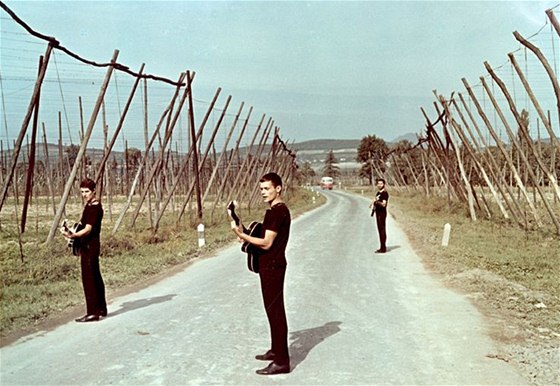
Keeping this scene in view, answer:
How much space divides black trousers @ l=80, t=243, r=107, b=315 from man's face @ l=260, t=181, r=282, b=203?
3.15 m

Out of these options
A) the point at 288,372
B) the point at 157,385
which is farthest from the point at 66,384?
the point at 288,372

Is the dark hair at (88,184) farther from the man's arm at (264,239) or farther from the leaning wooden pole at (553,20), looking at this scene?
the leaning wooden pole at (553,20)

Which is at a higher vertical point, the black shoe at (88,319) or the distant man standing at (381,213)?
the distant man standing at (381,213)

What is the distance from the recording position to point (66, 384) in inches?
194

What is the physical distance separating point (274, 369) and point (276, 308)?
539mm

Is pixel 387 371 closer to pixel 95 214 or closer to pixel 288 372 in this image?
pixel 288 372

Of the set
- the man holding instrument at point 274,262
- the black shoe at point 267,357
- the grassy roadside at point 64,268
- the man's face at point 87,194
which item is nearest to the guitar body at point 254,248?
the man holding instrument at point 274,262

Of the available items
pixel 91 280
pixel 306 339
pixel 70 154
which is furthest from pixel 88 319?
pixel 70 154

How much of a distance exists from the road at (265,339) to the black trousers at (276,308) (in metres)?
0.21

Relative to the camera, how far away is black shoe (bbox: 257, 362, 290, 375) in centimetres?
520

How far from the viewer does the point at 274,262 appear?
209 inches

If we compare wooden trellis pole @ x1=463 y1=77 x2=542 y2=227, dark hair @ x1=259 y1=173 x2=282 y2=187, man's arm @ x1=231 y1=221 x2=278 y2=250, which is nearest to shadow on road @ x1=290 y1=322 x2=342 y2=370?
man's arm @ x1=231 y1=221 x2=278 y2=250

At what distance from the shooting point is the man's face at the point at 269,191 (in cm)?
532

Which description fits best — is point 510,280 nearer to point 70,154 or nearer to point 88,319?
point 88,319
